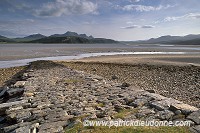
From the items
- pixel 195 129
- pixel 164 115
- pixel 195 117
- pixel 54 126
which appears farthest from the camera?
pixel 164 115

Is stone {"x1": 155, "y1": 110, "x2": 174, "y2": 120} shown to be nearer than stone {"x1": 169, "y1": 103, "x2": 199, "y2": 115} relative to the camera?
Yes

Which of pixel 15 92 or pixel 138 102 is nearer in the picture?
pixel 138 102

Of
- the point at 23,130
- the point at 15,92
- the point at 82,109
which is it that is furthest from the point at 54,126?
the point at 15,92

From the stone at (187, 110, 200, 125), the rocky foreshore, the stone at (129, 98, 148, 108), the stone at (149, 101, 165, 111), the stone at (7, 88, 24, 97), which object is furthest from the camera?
the stone at (7, 88, 24, 97)

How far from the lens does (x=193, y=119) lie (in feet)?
19.0

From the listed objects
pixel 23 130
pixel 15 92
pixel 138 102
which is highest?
pixel 138 102

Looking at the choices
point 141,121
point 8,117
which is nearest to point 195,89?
point 141,121

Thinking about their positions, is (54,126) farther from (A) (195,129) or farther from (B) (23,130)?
(A) (195,129)

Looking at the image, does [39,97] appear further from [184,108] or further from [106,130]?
[184,108]

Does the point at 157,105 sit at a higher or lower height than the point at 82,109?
higher

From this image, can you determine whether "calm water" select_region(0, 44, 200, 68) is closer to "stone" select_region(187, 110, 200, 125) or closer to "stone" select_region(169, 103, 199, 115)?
"stone" select_region(169, 103, 199, 115)

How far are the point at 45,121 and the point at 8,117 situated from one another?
1.58 meters

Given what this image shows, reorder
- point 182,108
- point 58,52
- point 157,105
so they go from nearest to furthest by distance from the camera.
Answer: point 182,108, point 157,105, point 58,52

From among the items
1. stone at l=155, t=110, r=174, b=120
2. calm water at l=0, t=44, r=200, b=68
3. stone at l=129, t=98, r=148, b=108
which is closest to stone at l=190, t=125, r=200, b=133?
stone at l=155, t=110, r=174, b=120
